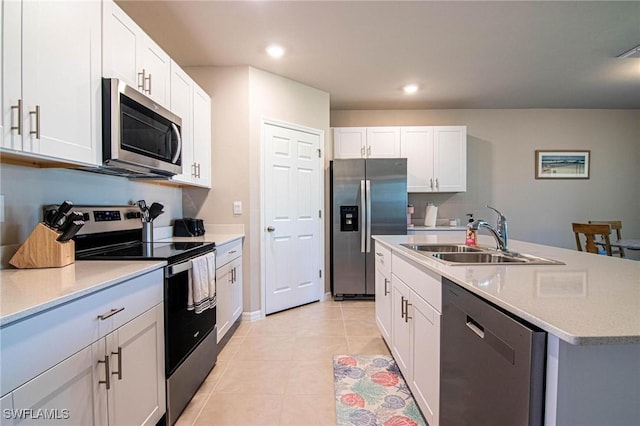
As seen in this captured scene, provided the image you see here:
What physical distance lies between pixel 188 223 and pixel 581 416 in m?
2.80

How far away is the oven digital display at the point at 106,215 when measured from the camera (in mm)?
1796

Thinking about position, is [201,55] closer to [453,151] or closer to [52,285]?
[52,285]

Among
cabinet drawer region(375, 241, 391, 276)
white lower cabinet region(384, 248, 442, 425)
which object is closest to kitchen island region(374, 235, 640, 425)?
white lower cabinet region(384, 248, 442, 425)

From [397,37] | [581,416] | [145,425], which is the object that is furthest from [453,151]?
[145,425]

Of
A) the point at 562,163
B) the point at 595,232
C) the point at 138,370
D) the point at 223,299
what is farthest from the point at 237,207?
the point at 562,163

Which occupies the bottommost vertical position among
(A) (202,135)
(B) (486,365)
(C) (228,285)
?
(C) (228,285)

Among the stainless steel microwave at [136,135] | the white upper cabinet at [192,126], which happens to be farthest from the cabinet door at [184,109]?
the stainless steel microwave at [136,135]

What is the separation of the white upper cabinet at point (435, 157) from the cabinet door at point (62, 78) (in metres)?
3.50

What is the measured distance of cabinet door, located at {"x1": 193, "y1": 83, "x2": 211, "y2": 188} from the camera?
2.64 meters

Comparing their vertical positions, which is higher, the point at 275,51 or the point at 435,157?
the point at 275,51

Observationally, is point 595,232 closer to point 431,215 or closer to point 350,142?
point 431,215

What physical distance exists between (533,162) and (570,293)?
176 inches

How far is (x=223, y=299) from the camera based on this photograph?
243cm

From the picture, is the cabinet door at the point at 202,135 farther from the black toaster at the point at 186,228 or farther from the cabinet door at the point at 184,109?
the black toaster at the point at 186,228
